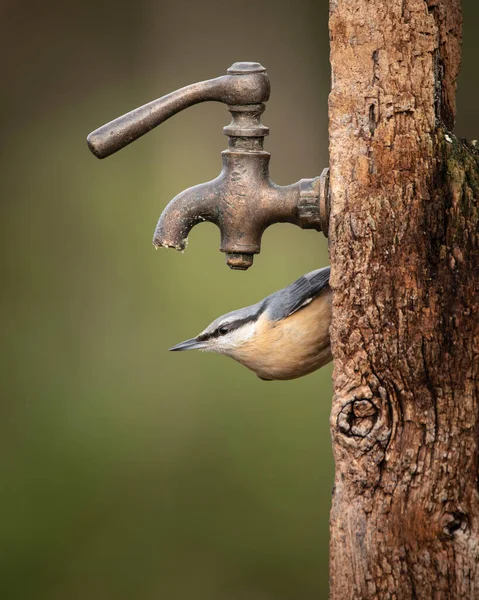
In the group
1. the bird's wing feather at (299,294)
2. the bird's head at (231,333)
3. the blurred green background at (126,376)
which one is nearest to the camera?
the bird's wing feather at (299,294)

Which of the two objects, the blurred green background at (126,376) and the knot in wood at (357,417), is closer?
the knot in wood at (357,417)

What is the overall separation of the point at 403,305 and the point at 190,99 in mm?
463

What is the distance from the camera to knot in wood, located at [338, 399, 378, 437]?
3.99 ft

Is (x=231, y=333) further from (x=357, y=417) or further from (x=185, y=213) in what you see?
(x=357, y=417)

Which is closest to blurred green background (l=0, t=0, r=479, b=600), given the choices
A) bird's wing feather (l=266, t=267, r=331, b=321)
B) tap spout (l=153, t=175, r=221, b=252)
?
bird's wing feather (l=266, t=267, r=331, b=321)

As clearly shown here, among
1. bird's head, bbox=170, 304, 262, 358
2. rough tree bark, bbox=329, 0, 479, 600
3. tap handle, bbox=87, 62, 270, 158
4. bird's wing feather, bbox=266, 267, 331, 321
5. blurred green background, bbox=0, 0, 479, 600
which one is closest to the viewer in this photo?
rough tree bark, bbox=329, 0, 479, 600

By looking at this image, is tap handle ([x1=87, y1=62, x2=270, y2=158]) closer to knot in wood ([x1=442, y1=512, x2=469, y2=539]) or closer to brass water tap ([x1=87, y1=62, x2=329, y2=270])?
brass water tap ([x1=87, y1=62, x2=329, y2=270])

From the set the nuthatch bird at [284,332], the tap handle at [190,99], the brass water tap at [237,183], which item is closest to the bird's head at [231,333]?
the nuthatch bird at [284,332]

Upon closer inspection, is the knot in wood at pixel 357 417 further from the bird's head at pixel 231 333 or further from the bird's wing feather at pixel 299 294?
the bird's head at pixel 231 333

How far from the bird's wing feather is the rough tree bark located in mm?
545

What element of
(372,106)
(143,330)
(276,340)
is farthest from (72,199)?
(372,106)

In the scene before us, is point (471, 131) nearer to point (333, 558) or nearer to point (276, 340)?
point (276, 340)

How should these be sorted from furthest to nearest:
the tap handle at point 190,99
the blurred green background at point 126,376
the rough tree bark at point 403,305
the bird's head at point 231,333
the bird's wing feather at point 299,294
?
1. the blurred green background at point 126,376
2. the bird's head at point 231,333
3. the bird's wing feather at point 299,294
4. the tap handle at point 190,99
5. the rough tree bark at point 403,305

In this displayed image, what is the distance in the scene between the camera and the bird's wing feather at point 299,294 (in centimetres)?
177
